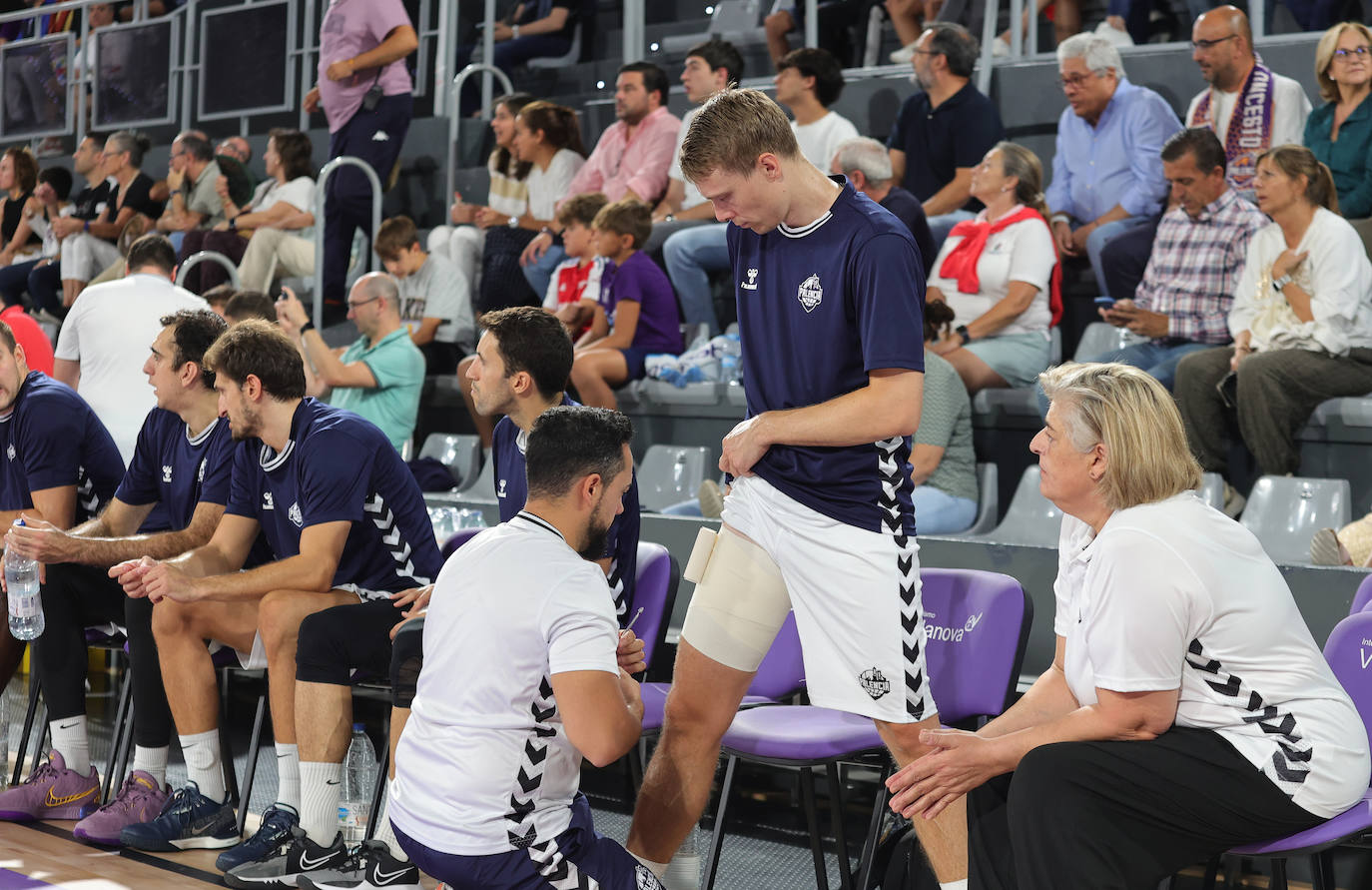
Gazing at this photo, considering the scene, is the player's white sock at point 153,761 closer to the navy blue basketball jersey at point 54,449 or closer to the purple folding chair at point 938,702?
the navy blue basketball jersey at point 54,449

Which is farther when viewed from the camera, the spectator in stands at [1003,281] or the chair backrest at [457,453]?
the chair backrest at [457,453]

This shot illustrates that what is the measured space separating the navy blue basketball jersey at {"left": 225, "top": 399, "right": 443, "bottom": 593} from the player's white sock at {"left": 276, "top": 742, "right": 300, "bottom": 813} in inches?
18.1

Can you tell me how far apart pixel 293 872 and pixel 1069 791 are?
2096 millimetres

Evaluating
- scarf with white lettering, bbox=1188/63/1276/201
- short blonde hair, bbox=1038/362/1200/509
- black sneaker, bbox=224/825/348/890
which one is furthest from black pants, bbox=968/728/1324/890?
scarf with white lettering, bbox=1188/63/1276/201

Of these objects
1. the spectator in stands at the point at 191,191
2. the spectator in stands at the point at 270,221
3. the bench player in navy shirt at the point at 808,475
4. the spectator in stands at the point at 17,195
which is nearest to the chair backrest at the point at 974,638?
the bench player in navy shirt at the point at 808,475

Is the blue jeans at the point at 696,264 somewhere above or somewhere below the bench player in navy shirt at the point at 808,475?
above

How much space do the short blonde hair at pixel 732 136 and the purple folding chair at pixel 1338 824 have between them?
1.45 meters

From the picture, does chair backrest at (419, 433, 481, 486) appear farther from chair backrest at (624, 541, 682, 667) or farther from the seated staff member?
the seated staff member

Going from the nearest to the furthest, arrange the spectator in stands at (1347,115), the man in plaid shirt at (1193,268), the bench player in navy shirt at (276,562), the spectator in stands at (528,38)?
the bench player in navy shirt at (276,562)
the man in plaid shirt at (1193,268)
the spectator in stands at (1347,115)
the spectator in stands at (528,38)

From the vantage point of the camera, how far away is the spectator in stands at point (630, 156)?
7008mm

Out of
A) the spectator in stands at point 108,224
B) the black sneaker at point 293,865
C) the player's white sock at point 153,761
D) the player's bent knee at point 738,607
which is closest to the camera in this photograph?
the player's bent knee at point 738,607

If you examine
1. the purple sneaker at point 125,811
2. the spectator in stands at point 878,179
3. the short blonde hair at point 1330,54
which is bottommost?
the purple sneaker at point 125,811

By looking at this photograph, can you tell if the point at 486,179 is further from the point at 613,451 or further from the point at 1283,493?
the point at 613,451

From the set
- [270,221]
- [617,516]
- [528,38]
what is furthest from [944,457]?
[528,38]
